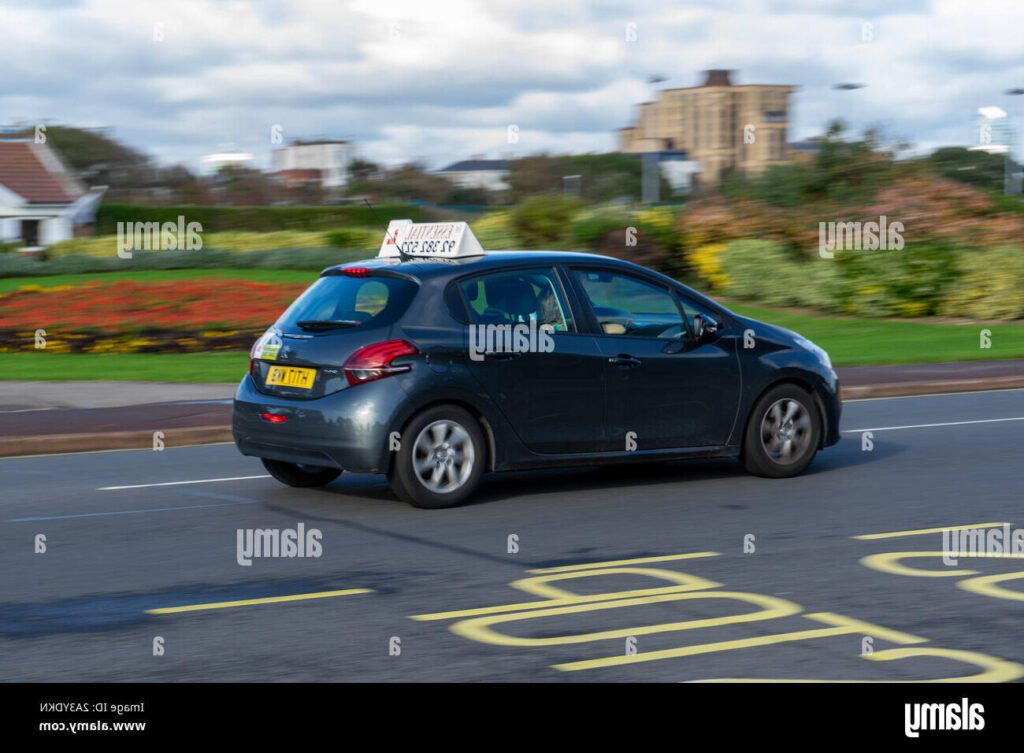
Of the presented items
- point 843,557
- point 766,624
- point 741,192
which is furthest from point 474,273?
point 741,192

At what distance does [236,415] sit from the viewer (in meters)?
10.1

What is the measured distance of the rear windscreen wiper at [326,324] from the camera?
9.59m

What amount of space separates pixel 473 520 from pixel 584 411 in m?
1.21

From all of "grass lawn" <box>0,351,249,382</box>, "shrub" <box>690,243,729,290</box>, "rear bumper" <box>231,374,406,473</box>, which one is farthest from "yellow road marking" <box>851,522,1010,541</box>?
"shrub" <box>690,243,729,290</box>

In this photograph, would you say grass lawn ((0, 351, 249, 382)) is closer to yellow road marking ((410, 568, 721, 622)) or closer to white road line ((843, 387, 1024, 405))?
white road line ((843, 387, 1024, 405))

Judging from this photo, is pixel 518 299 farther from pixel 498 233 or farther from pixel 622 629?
pixel 498 233

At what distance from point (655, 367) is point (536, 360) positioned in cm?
90

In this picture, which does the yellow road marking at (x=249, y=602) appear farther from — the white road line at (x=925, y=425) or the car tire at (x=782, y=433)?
the white road line at (x=925, y=425)

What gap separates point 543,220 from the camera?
119 ft

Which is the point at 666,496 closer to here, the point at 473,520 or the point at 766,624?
the point at 473,520

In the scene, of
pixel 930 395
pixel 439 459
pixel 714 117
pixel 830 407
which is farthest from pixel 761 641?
pixel 714 117

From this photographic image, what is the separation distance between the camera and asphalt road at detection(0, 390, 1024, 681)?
235 inches

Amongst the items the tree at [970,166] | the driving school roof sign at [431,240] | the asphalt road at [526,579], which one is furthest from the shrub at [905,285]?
the driving school roof sign at [431,240]

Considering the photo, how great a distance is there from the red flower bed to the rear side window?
1443 cm
